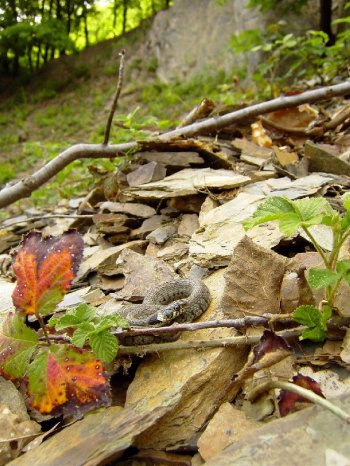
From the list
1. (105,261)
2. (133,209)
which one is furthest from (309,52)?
(105,261)

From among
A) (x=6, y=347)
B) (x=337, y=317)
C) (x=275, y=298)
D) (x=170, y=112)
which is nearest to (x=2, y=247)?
(x=6, y=347)

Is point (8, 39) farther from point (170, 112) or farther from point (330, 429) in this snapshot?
point (330, 429)

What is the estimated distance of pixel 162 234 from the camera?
3.26 metres

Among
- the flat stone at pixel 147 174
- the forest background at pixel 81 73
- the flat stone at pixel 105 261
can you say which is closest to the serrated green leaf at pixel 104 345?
the flat stone at pixel 105 261

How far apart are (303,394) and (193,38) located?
24092 millimetres

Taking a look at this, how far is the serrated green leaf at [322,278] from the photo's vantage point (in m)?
1.55

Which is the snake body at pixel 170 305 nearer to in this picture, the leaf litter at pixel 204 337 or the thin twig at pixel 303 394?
the leaf litter at pixel 204 337

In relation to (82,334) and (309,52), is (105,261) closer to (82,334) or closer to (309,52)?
(82,334)

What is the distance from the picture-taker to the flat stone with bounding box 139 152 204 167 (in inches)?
160

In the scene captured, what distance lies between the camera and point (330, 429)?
51.3 inches

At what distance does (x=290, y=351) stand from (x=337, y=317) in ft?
0.96

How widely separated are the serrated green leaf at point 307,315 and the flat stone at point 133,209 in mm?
2089

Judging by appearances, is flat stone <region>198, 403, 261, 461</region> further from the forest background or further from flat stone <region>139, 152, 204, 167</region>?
the forest background

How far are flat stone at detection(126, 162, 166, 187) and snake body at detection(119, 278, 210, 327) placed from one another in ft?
5.53
